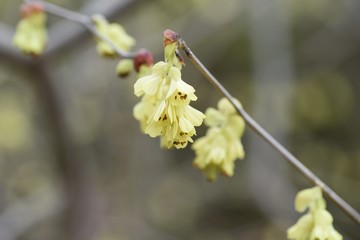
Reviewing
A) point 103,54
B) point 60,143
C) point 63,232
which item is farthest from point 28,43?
point 63,232

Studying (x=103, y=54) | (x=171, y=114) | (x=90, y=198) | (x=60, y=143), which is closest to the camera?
(x=171, y=114)

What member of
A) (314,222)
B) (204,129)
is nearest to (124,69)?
(314,222)

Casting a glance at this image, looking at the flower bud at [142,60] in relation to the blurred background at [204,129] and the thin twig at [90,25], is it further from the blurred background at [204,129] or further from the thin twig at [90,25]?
the blurred background at [204,129]

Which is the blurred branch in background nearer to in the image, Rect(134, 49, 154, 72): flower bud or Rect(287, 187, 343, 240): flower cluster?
Rect(134, 49, 154, 72): flower bud

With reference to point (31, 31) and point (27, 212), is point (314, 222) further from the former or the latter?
point (27, 212)

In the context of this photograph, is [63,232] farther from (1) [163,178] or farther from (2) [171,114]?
(2) [171,114]

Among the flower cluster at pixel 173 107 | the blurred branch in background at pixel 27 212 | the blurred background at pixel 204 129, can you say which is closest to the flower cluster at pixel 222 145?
the flower cluster at pixel 173 107
